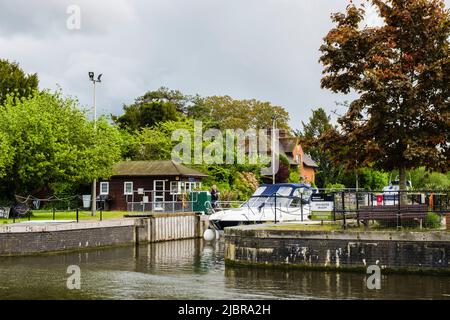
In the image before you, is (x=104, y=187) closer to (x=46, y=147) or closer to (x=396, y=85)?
(x=46, y=147)

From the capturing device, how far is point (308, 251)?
22.4 meters

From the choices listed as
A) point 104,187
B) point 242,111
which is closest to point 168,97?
point 242,111

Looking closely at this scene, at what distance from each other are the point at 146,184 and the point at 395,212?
30.0m

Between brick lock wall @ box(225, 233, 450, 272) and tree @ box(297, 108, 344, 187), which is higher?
tree @ box(297, 108, 344, 187)

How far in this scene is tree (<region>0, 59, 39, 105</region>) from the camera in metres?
60.9

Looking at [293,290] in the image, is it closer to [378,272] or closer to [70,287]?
[378,272]

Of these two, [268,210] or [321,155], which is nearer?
[268,210]

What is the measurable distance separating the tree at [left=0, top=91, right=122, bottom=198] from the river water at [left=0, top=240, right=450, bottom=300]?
10.3 metres

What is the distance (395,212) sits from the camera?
22.2 meters

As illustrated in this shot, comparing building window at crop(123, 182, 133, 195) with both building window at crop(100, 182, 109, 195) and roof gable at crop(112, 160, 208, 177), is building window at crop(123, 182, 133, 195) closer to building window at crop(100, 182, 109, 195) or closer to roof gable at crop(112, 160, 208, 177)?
roof gable at crop(112, 160, 208, 177)

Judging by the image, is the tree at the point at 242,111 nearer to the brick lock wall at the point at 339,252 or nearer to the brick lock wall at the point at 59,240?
the brick lock wall at the point at 59,240

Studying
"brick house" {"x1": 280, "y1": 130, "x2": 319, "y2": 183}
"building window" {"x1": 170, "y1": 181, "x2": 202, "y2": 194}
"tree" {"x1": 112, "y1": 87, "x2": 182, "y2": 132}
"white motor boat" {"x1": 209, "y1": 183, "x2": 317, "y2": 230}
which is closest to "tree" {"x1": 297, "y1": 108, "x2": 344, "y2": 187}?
"brick house" {"x1": 280, "y1": 130, "x2": 319, "y2": 183}
